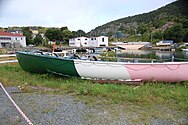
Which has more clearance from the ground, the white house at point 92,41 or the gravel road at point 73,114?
the white house at point 92,41

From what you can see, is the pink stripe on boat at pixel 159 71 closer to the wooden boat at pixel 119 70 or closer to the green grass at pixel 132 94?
the wooden boat at pixel 119 70

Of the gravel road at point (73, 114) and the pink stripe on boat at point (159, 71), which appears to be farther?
the pink stripe on boat at point (159, 71)

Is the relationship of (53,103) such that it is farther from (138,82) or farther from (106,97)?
(138,82)

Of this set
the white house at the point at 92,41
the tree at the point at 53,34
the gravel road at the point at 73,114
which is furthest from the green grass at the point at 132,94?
the white house at the point at 92,41

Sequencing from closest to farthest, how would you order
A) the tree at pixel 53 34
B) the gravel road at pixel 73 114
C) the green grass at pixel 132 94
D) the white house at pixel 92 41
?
the gravel road at pixel 73 114, the green grass at pixel 132 94, the tree at pixel 53 34, the white house at pixel 92 41

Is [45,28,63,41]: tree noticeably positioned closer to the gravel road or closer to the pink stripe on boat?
the pink stripe on boat

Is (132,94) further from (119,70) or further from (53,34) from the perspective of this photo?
(53,34)

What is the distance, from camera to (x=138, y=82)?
754 cm

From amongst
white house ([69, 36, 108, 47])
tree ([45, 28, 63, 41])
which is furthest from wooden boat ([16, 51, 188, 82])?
white house ([69, 36, 108, 47])

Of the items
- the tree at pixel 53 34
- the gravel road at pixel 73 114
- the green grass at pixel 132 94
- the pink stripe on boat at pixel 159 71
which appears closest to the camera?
the gravel road at pixel 73 114

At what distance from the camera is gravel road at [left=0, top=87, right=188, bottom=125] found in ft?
12.1

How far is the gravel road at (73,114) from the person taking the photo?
12.1 ft

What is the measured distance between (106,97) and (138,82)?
247 cm

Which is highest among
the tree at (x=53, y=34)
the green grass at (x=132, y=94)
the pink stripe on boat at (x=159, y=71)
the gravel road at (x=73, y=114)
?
the tree at (x=53, y=34)
